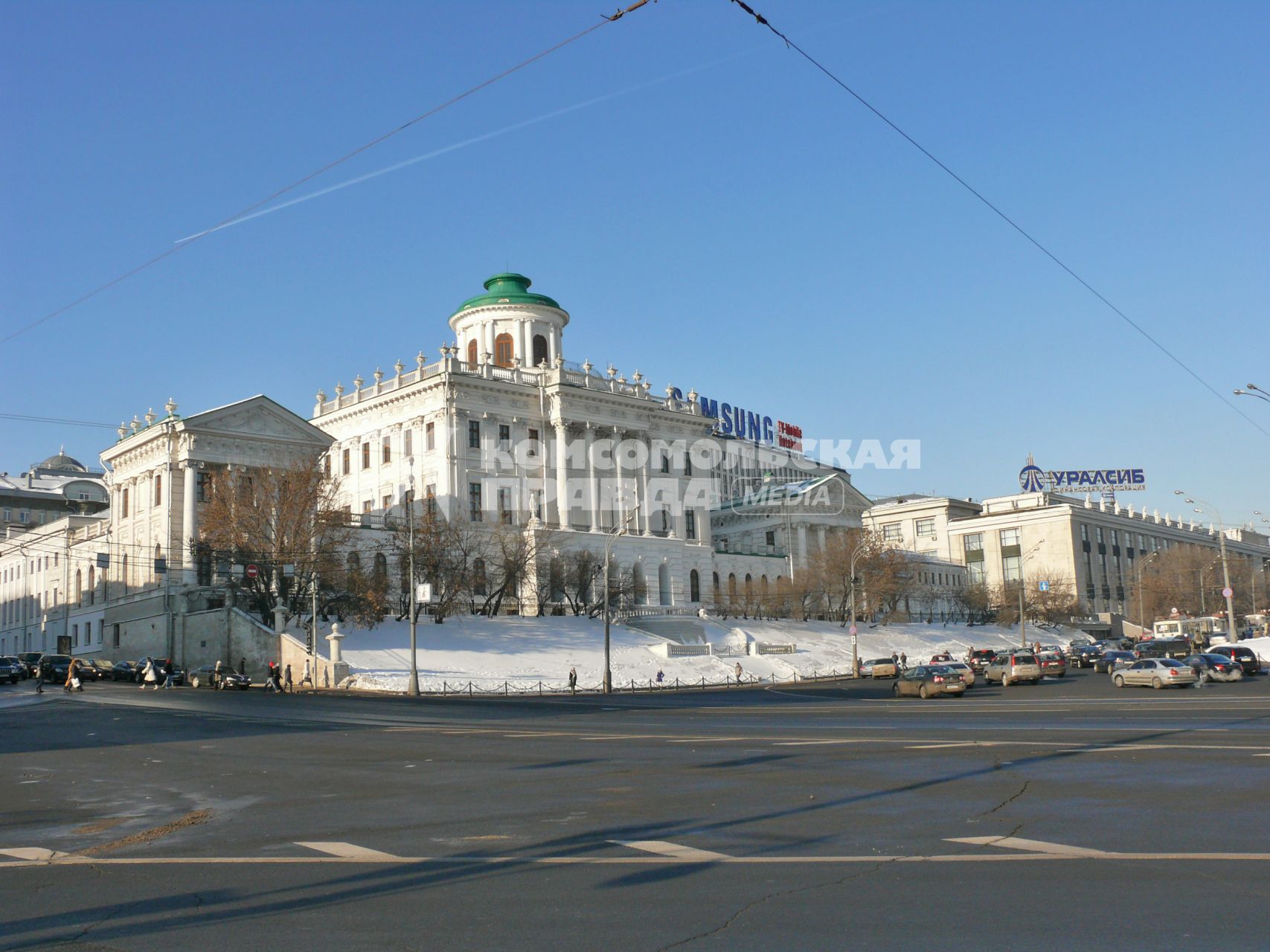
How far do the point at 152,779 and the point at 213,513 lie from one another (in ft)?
156

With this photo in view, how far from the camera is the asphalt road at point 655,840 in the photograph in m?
8.95

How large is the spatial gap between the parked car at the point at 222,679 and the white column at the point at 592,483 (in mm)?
35180

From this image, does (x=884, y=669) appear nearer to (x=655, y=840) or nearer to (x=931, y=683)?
(x=931, y=683)

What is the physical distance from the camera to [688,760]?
22047 mm

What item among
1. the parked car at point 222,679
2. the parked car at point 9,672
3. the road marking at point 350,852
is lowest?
the road marking at point 350,852

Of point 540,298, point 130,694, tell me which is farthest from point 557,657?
point 540,298

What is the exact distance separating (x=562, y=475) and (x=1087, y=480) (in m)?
85.1

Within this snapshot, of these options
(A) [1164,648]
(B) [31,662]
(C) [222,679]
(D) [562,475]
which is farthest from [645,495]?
(C) [222,679]

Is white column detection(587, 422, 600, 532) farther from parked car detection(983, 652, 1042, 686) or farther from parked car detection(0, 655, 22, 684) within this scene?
parked car detection(0, 655, 22, 684)

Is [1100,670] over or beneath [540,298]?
beneath

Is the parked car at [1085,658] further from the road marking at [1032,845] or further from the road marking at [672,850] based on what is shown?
the road marking at [672,850]

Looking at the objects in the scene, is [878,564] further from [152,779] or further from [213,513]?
[152,779]

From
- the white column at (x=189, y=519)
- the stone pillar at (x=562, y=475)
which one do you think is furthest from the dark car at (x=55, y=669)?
the stone pillar at (x=562, y=475)

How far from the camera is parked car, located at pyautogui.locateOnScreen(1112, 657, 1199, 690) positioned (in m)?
48.9
